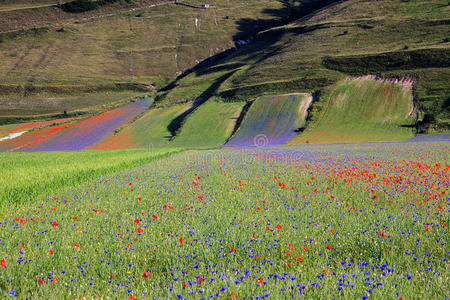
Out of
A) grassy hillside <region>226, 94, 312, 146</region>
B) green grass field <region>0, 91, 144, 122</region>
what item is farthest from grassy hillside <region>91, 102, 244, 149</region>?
green grass field <region>0, 91, 144, 122</region>

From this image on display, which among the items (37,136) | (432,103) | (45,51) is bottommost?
(37,136)

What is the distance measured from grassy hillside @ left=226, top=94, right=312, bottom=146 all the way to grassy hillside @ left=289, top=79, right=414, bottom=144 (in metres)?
3.08

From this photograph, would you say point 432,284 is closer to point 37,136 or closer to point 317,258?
point 317,258

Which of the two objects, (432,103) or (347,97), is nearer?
(432,103)

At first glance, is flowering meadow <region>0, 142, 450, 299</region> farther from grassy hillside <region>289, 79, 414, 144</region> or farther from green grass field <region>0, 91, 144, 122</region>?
green grass field <region>0, 91, 144, 122</region>

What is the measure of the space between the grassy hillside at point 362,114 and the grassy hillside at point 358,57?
360 centimetres

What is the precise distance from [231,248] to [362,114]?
6630cm

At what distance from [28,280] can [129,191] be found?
21.2ft

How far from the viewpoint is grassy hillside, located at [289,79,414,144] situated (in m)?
56.4

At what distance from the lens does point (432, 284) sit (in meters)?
3.31

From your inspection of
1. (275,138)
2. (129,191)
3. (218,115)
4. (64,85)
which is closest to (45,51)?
(64,85)

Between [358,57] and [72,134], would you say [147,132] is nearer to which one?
[72,134]

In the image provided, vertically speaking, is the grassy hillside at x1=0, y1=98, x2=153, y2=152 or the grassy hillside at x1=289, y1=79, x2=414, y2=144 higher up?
the grassy hillside at x1=289, y1=79, x2=414, y2=144

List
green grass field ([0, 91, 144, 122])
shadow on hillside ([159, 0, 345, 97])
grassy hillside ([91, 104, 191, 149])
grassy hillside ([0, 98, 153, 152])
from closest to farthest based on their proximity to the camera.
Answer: grassy hillside ([0, 98, 153, 152]) < grassy hillside ([91, 104, 191, 149]) < green grass field ([0, 91, 144, 122]) < shadow on hillside ([159, 0, 345, 97])
